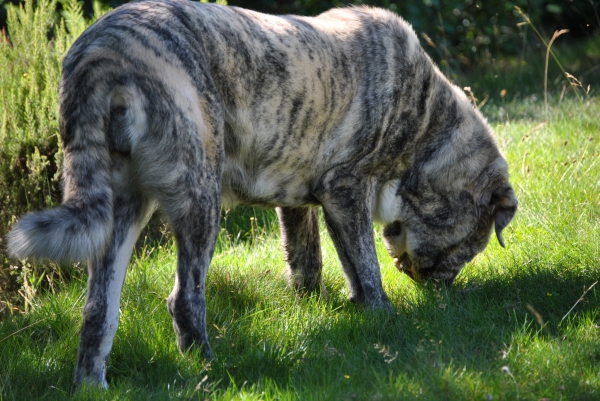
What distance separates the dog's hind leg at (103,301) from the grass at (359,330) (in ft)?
0.39

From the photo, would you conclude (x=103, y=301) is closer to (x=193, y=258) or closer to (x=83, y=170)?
(x=193, y=258)

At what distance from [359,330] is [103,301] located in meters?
1.37

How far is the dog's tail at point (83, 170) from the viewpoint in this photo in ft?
9.87

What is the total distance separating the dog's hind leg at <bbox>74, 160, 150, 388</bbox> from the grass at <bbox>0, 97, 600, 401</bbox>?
0.12 metres

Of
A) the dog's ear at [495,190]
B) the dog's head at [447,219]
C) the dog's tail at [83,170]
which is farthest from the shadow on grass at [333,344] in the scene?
the dog's tail at [83,170]

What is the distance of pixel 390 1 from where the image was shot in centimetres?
939

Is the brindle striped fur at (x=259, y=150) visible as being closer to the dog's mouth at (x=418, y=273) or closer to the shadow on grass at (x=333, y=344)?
the dog's mouth at (x=418, y=273)

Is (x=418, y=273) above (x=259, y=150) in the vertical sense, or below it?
below

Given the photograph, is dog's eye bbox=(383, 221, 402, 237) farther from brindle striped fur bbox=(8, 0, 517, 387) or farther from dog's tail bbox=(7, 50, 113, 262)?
dog's tail bbox=(7, 50, 113, 262)

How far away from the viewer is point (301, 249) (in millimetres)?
4785

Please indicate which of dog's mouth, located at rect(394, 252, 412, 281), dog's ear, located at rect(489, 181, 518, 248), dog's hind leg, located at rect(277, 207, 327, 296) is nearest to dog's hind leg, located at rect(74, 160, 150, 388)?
dog's hind leg, located at rect(277, 207, 327, 296)

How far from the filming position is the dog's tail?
3.01 metres

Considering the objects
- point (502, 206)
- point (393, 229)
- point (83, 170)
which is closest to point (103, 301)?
point (83, 170)

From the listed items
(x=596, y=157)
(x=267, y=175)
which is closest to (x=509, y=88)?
(x=596, y=157)
